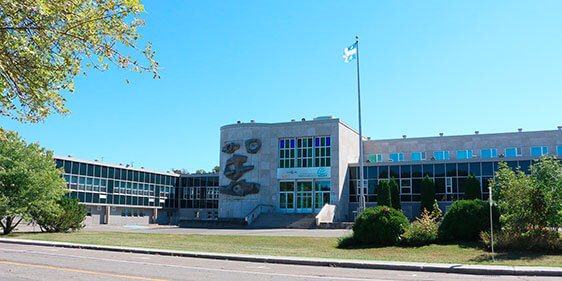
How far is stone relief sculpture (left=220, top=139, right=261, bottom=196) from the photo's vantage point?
2138 inches

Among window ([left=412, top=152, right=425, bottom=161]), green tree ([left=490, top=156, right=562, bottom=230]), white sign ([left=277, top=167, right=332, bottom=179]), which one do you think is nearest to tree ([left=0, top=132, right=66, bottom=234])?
white sign ([left=277, top=167, right=332, bottom=179])

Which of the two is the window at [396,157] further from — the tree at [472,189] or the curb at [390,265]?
the curb at [390,265]

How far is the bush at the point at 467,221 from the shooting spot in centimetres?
2214

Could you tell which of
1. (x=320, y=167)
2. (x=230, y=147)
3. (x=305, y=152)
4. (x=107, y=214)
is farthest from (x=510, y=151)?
(x=107, y=214)

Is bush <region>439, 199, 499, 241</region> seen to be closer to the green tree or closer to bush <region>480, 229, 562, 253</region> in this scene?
the green tree

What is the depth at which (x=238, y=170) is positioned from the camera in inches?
2170

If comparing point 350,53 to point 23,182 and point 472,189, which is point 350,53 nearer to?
point 472,189

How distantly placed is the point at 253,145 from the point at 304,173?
21.8 feet

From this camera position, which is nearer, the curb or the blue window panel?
the curb

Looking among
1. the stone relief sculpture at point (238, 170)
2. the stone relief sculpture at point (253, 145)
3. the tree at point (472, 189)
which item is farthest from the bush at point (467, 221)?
the stone relief sculpture at point (253, 145)

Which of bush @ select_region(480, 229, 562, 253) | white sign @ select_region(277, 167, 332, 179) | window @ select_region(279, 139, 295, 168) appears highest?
window @ select_region(279, 139, 295, 168)

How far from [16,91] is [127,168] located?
54.2 meters

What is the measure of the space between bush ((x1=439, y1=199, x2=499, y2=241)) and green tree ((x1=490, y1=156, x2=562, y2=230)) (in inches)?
53.9

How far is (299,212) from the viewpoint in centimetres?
5247
